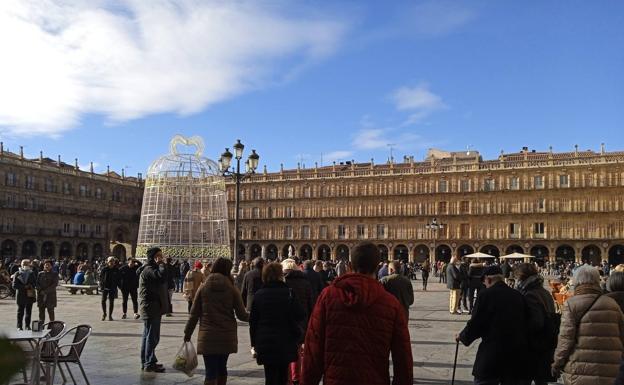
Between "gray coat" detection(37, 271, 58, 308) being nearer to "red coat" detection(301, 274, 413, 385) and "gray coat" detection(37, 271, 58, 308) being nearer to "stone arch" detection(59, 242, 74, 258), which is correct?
"red coat" detection(301, 274, 413, 385)

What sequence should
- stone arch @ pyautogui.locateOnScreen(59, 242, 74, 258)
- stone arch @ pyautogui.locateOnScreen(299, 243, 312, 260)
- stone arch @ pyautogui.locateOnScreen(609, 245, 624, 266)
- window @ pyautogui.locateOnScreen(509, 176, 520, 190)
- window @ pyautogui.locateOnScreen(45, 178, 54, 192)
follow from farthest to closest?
stone arch @ pyautogui.locateOnScreen(299, 243, 312, 260), stone arch @ pyautogui.locateOnScreen(59, 242, 74, 258), window @ pyautogui.locateOnScreen(45, 178, 54, 192), window @ pyautogui.locateOnScreen(509, 176, 520, 190), stone arch @ pyautogui.locateOnScreen(609, 245, 624, 266)

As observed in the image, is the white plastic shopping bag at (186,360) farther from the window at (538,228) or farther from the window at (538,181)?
the window at (538,181)

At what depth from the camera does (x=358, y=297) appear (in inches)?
115

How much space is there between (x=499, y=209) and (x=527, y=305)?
5205cm

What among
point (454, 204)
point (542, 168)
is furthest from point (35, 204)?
point (542, 168)

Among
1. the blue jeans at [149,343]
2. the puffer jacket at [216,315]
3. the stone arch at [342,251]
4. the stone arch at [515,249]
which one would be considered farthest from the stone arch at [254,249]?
the puffer jacket at [216,315]

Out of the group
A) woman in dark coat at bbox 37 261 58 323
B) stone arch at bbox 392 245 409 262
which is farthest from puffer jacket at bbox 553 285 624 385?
stone arch at bbox 392 245 409 262

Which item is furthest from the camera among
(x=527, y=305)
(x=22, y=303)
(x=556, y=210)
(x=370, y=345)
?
(x=556, y=210)

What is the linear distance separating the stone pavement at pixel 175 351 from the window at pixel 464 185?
42079mm

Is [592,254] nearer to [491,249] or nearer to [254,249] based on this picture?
[491,249]

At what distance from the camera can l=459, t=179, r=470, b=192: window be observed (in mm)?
55688

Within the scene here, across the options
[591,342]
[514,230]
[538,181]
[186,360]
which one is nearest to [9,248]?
[514,230]

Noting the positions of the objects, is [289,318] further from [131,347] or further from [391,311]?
[131,347]

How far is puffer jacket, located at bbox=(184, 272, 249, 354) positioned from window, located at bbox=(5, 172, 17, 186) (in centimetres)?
5219
